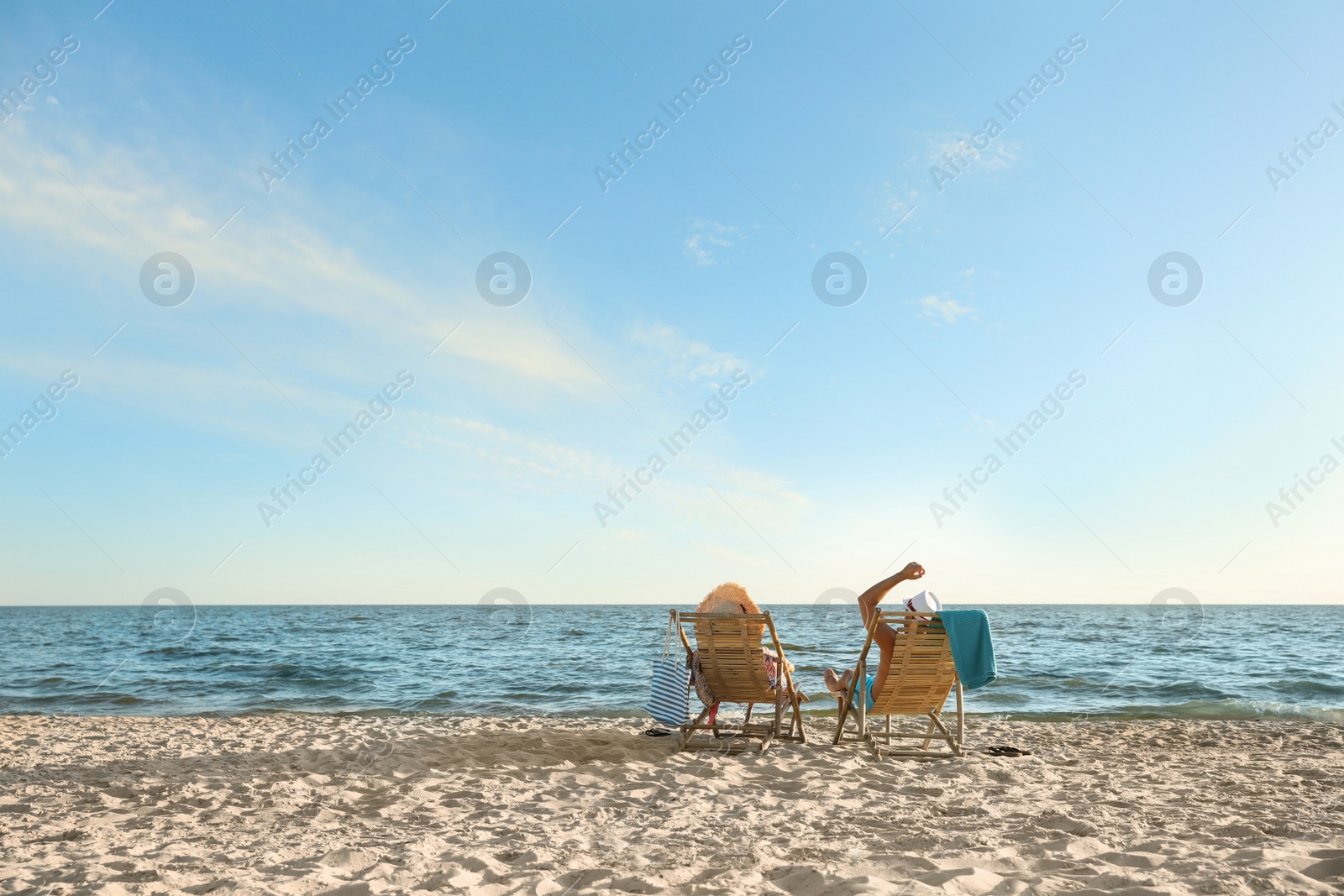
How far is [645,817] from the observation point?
4184 millimetres

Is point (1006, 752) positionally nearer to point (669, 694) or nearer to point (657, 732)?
point (669, 694)

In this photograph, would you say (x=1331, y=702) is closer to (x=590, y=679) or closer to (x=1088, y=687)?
(x=1088, y=687)

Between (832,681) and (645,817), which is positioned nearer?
(645,817)

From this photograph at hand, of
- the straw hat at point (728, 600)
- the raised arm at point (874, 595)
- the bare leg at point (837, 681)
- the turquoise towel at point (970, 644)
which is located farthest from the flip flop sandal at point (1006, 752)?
the straw hat at point (728, 600)

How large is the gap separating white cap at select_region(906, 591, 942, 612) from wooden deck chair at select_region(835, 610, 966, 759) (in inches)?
5.4

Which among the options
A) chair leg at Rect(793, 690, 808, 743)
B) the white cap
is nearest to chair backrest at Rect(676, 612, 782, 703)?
chair leg at Rect(793, 690, 808, 743)

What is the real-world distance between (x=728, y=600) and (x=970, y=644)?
1.94 metres

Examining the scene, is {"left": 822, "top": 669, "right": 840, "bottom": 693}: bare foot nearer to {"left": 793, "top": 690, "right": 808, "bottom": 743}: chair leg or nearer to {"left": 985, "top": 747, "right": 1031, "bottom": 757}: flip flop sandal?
Answer: {"left": 793, "top": 690, "right": 808, "bottom": 743}: chair leg

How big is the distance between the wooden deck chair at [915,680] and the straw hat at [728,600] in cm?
104

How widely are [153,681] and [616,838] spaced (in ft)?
39.9

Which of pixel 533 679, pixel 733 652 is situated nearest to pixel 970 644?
pixel 733 652

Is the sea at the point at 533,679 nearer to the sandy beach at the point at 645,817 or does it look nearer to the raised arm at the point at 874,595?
the sandy beach at the point at 645,817

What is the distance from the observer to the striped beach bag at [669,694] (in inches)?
249

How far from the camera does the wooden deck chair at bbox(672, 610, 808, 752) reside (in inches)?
248
